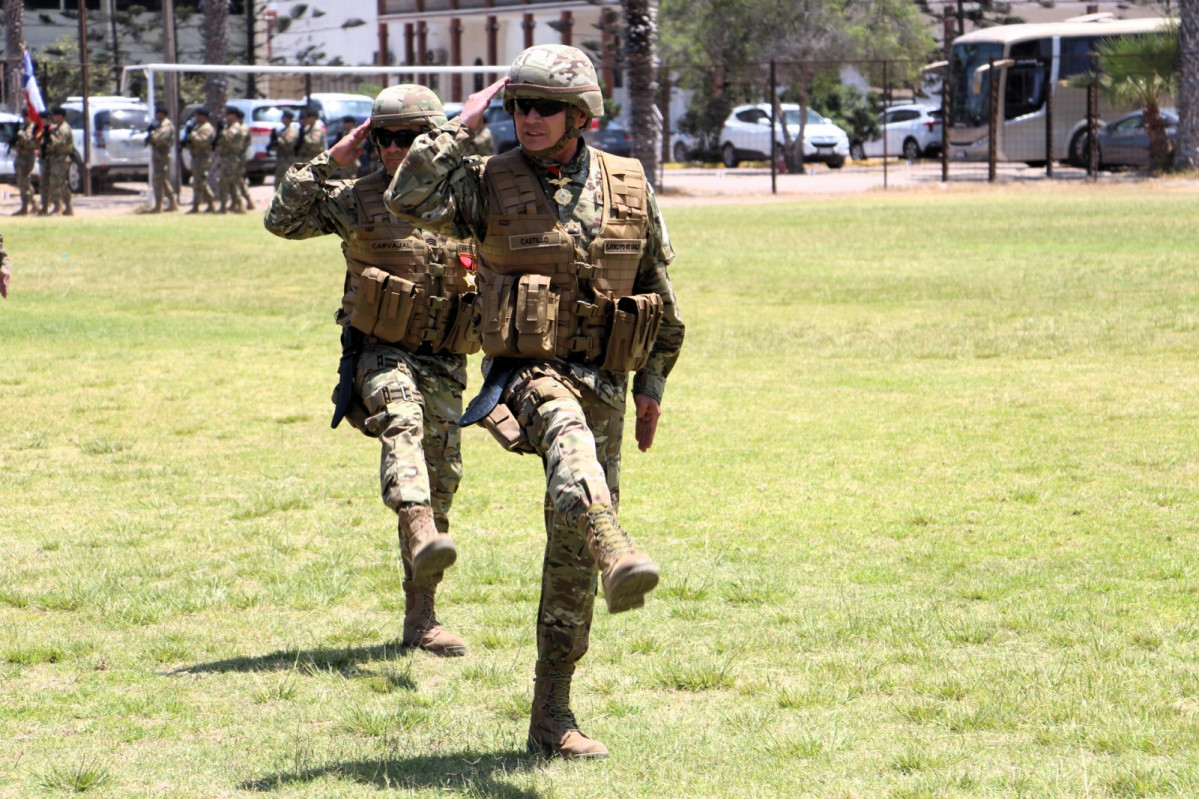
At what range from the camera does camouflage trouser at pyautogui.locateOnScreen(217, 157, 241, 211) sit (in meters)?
30.9

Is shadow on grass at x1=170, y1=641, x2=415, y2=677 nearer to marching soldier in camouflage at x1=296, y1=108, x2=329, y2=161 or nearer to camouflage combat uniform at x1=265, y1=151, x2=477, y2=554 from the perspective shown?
camouflage combat uniform at x1=265, y1=151, x2=477, y2=554

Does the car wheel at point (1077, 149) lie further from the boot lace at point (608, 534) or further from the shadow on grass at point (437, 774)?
the boot lace at point (608, 534)

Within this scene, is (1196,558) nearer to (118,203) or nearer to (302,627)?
(302,627)

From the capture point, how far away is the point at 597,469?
14.3ft

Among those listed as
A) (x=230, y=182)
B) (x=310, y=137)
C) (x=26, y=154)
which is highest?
(x=310, y=137)

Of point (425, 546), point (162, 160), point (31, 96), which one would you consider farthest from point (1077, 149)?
point (425, 546)

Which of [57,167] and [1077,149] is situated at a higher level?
[1077,149]

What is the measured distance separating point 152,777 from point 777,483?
4896 millimetres

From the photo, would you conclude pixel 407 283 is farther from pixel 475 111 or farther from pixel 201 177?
pixel 201 177

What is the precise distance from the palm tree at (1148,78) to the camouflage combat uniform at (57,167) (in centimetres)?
2124

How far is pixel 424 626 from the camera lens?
19.9ft

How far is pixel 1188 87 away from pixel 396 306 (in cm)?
3250

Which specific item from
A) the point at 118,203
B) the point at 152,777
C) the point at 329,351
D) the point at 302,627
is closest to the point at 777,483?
the point at 302,627

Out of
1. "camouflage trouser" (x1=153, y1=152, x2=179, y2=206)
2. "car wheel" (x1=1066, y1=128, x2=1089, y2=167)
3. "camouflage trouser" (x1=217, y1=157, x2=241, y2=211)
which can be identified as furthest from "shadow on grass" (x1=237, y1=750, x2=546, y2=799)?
"car wheel" (x1=1066, y1=128, x2=1089, y2=167)
